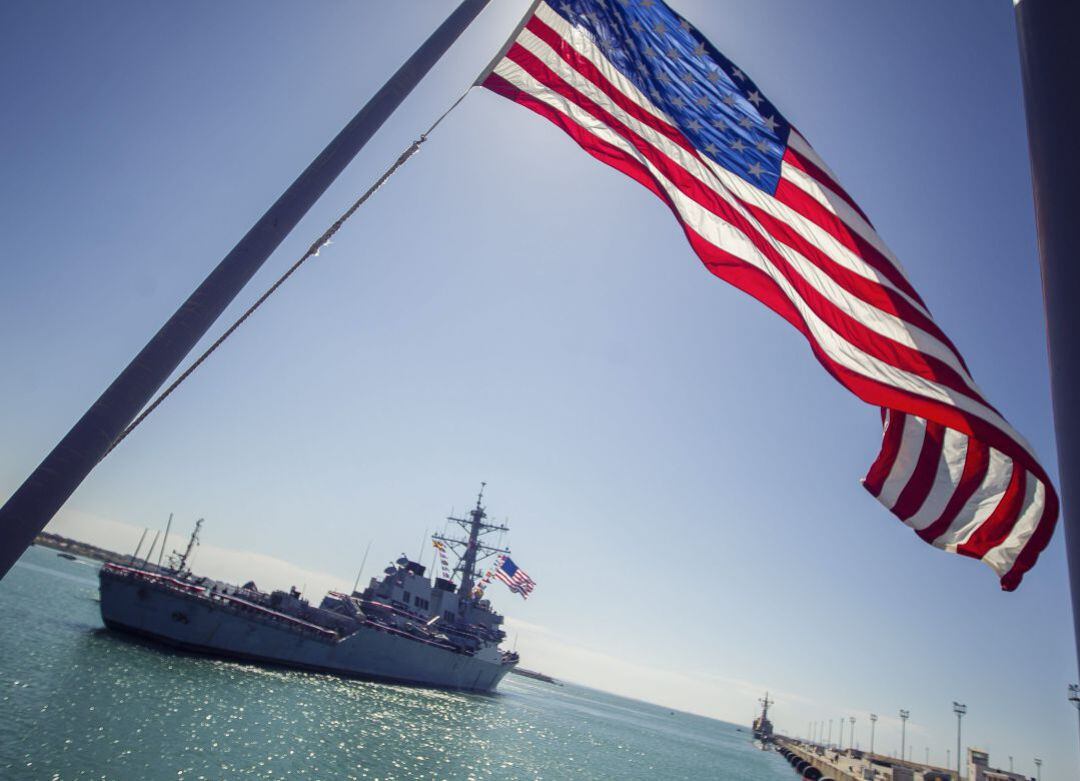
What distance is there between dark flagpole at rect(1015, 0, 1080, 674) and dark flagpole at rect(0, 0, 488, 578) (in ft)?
8.31

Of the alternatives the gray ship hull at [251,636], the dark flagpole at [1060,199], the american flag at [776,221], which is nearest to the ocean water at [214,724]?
the gray ship hull at [251,636]

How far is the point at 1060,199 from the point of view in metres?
1.32

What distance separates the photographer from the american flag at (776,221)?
14.9 ft

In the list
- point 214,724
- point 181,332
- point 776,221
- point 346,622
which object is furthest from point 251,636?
point 181,332

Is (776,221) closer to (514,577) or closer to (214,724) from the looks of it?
(214,724)

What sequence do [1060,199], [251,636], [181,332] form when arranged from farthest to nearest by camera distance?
[251,636] → [181,332] → [1060,199]

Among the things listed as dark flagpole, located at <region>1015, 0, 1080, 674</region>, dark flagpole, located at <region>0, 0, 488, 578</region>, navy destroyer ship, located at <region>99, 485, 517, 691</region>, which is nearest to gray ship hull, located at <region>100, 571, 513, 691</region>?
navy destroyer ship, located at <region>99, 485, 517, 691</region>

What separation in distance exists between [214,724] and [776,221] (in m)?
20.2

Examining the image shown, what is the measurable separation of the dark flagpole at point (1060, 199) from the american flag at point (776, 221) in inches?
126

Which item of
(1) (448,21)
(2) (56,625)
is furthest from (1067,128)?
(2) (56,625)

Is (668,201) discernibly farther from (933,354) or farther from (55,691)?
(55,691)

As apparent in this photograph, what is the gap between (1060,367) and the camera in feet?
4.07

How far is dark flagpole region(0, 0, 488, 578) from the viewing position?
2125 millimetres

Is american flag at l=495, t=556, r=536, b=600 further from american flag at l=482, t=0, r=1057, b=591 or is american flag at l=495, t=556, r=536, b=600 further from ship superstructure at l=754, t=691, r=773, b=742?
ship superstructure at l=754, t=691, r=773, b=742
